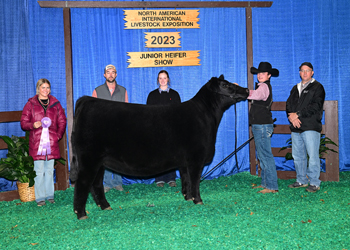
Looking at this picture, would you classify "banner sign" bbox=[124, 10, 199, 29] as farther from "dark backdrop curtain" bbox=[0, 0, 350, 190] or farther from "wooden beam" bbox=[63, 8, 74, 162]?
"wooden beam" bbox=[63, 8, 74, 162]

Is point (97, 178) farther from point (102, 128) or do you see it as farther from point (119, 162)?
point (102, 128)

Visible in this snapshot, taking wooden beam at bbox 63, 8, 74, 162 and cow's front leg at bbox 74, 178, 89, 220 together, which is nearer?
cow's front leg at bbox 74, 178, 89, 220

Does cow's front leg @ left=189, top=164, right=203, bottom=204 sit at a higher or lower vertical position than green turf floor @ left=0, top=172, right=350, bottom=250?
higher

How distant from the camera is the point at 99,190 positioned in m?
3.97

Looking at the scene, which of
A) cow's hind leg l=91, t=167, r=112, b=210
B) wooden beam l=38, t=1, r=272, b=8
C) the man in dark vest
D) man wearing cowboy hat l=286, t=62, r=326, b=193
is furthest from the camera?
wooden beam l=38, t=1, r=272, b=8

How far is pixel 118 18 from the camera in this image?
5723 mm

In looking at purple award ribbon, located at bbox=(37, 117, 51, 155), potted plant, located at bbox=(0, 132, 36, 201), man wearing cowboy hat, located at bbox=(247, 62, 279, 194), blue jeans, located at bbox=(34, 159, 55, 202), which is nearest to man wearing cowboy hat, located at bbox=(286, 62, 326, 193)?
man wearing cowboy hat, located at bbox=(247, 62, 279, 194)

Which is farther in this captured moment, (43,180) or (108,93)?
(108,93)

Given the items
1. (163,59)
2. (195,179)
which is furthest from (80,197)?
(163,59)

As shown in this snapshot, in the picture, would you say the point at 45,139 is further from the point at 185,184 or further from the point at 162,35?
the point at 162,35

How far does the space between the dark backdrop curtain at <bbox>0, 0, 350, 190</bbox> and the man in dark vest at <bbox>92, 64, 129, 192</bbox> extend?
538 mm

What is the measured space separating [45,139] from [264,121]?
3.37 metres

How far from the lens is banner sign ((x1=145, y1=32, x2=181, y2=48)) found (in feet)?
19.0

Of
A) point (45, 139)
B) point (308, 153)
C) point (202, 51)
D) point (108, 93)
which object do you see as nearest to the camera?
point (45, 139)
